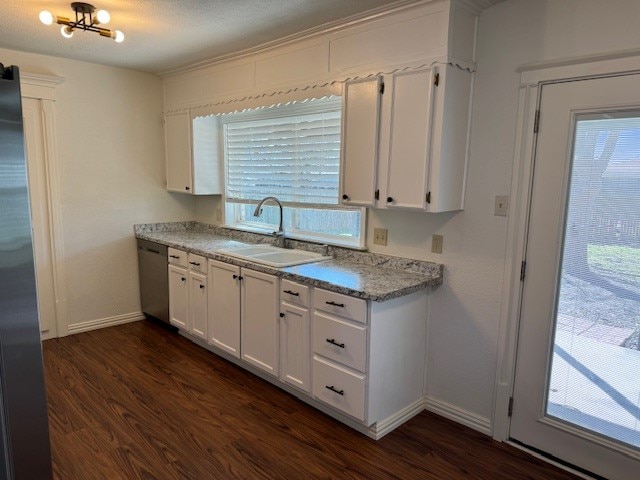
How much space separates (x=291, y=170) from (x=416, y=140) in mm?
1398

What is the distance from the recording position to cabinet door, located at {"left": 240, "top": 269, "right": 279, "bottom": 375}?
2.86m

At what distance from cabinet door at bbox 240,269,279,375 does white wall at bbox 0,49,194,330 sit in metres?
1.81

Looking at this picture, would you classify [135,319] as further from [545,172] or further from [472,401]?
[545,172]

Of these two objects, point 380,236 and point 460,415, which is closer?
point 460,415

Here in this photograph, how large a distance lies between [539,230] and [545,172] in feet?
0.97

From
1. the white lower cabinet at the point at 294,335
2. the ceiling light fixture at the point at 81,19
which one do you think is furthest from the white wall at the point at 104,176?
the white lower cabinet at the point at 294,335

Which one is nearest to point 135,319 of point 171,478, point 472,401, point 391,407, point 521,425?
point 171,478

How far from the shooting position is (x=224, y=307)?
129 inches

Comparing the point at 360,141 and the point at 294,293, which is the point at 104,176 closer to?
the point at 294,293

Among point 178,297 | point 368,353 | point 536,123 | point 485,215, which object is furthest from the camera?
point 178,297

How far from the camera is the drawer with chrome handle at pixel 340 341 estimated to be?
7.72ft

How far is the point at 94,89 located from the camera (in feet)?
12.8

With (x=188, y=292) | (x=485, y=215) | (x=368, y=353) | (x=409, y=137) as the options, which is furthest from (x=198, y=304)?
(x=485, y=215)

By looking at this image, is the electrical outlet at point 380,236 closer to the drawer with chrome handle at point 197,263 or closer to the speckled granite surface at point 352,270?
the speckled granite surface at point 352,270
